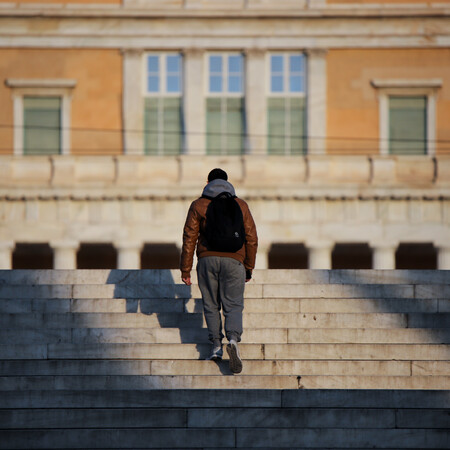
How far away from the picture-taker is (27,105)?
125 ft

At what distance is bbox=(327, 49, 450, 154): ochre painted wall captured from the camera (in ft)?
123

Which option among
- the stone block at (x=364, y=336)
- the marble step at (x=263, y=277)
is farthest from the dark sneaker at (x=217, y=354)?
the marble step at (x=263, y=277)

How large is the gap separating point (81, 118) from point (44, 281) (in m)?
19.8

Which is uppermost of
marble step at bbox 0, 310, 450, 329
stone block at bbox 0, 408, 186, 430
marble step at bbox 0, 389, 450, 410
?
marble step at bbox 0, 310, 450, 329

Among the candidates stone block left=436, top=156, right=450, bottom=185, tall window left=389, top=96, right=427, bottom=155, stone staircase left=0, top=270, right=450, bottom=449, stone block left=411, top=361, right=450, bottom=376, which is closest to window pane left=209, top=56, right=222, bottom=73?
tall window left=389, top=96, right=427, bottom=155

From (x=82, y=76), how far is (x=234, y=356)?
2470 centimetres

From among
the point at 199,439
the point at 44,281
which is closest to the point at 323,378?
the point at 199,439

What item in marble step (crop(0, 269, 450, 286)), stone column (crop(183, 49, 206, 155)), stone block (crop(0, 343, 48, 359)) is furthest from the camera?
stone column (crop(183, 49, 206, 155))

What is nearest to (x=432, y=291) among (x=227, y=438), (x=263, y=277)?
(x=263, y=277)

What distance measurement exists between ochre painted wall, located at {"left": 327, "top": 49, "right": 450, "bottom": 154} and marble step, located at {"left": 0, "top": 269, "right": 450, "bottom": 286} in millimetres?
19274

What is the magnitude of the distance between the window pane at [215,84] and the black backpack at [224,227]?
917 inches

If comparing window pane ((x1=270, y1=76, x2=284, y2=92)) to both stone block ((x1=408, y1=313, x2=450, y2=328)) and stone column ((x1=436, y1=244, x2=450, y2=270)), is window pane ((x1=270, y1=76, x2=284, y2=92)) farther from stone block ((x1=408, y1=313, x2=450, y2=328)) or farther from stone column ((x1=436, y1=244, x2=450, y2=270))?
stone block ((x1=408, y1=313, x2=450, y2=328))

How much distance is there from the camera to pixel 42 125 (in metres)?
38.2

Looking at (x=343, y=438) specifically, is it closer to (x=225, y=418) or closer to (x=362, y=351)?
(x=225, y=418)
